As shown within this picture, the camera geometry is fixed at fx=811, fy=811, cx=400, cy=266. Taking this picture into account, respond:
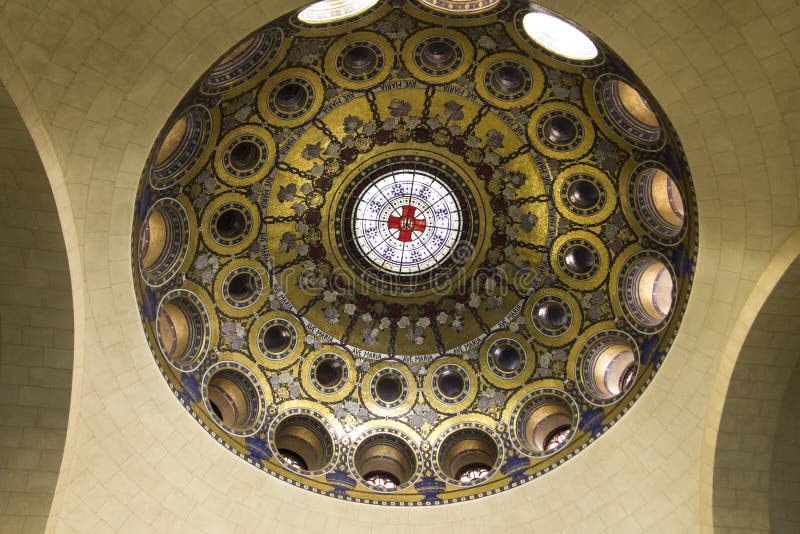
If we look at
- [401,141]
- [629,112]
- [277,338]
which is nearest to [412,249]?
[401,141]

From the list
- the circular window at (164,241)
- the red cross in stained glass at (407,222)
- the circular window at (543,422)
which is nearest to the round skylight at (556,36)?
the red cross in stained glass at (407,222)

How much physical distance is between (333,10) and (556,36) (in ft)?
13.6

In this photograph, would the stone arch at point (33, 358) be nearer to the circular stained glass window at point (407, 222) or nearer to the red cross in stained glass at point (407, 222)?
the circular stained glass window at point (407, 222)

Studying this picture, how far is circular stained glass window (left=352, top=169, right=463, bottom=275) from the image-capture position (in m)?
18.6

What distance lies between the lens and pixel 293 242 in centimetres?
1827

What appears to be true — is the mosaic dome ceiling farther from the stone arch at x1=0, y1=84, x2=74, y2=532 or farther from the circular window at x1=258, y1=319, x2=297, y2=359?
the stone arch at x1=0, y1=84, x2=74, y2=532

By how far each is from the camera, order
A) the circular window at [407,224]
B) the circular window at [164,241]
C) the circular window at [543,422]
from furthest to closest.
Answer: the circular window at [407,224]
the circular window at [543,422]
the circular window at [164,241]

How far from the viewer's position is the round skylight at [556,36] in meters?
14.6

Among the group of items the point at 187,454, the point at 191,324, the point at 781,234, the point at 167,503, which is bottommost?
the point at 167,503

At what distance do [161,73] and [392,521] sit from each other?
Answer: 8769 millimetres

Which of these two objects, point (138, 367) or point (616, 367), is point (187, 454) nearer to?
point (138, 367)

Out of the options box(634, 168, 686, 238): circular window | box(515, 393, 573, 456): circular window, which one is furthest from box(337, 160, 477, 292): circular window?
box(634, 168, 686, 238): circular window

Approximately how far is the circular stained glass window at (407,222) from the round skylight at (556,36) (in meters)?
4.47

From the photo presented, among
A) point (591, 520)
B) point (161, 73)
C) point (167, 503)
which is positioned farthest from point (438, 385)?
point (161, 73)
